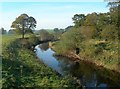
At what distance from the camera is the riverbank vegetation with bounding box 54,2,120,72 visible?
46.9 m

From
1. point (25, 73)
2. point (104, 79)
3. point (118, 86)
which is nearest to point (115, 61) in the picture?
point (104, 79)

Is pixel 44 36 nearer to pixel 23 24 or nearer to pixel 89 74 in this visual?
pixel 23 24

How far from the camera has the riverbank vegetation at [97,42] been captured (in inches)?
1847

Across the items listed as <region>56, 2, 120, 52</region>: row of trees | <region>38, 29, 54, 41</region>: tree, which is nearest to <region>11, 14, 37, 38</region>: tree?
<region>38, 29, 54, 41</region>: tree

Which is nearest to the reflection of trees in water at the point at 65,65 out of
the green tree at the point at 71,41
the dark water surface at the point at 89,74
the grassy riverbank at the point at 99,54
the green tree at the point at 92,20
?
the dark water surface at the point at 89,74

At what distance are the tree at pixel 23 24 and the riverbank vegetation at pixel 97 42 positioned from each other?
20168 millimetres

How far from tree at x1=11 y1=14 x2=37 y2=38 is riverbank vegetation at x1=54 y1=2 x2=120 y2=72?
66.2 feet

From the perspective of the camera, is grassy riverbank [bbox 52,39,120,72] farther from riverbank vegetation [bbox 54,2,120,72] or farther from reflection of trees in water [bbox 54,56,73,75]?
reflection of trees in water [bbox 54,56,73,75]

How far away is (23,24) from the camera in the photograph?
91500 millimetres

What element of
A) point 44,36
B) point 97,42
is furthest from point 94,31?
point 44,36

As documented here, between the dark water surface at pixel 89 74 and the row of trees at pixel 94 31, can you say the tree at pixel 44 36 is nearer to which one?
the row of trees at pixel 94 31

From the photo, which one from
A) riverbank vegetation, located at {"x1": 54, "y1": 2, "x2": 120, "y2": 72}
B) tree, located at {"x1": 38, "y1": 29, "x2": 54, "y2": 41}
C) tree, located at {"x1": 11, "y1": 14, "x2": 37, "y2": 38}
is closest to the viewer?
riverbank vegetation, located at {"x1": 54, "y1": 2, "x2": 120, "y2": 72}

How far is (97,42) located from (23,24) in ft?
115

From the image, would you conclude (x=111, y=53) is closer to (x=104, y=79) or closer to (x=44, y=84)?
(x=104, y=79)
